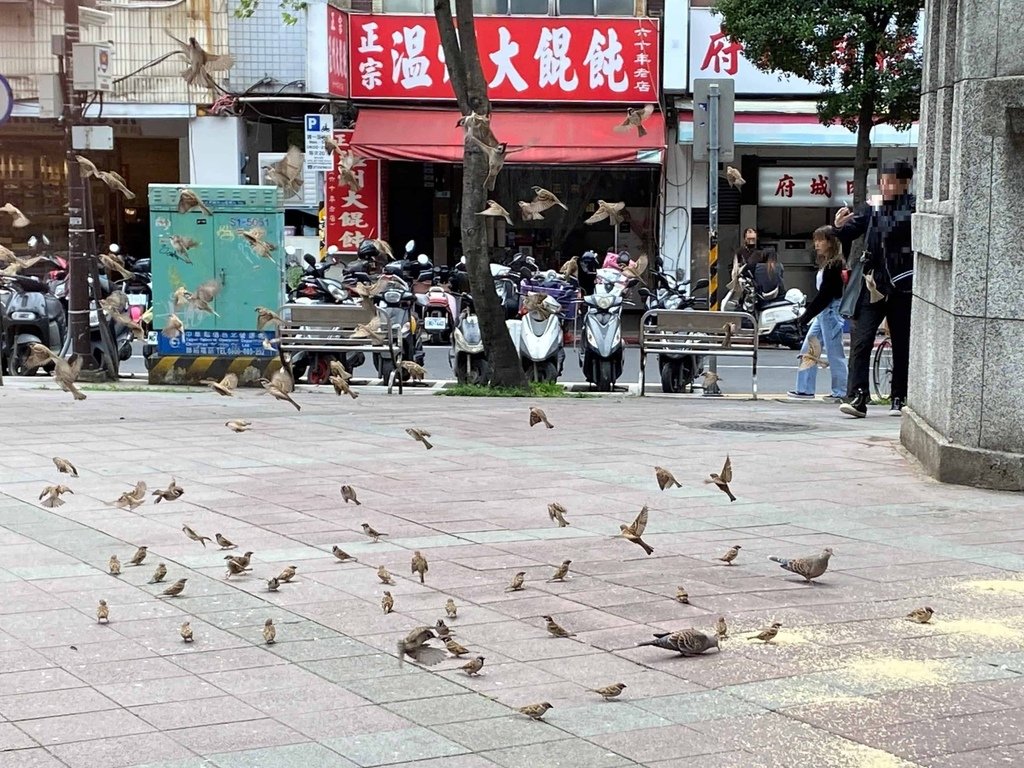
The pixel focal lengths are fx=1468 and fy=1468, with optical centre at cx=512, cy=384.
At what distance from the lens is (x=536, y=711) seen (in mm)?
4457

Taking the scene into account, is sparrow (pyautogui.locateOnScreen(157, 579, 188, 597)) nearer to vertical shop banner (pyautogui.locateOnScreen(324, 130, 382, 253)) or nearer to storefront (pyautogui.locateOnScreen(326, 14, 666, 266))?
storefront (pyautogui.locateOnScreen(326, 14, 666, 266))

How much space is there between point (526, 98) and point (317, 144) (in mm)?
4503

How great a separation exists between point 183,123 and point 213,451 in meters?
15.7

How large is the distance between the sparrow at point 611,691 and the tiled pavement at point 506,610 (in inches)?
1.8

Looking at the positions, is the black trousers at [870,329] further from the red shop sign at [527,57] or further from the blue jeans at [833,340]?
the red shop sign at [527,57]

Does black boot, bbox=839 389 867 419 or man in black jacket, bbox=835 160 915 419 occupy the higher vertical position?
man in black jacket, bbox=835 160 915 419

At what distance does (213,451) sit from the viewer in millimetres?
9703

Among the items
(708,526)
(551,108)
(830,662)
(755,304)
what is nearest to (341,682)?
(830,662)

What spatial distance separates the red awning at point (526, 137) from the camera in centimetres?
2247

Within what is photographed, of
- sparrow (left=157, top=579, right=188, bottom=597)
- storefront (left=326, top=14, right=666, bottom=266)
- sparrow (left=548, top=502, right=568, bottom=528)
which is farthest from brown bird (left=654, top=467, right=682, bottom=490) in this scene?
storefront (left=326, top=14, right=666, bottom=266)

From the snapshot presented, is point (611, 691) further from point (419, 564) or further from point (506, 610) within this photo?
point (419, 564)

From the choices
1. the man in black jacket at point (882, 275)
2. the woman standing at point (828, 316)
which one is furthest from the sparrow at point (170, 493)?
the woman standing at point (828, 316)

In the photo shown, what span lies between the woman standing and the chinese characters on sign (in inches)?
419

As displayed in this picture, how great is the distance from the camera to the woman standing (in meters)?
12.1
